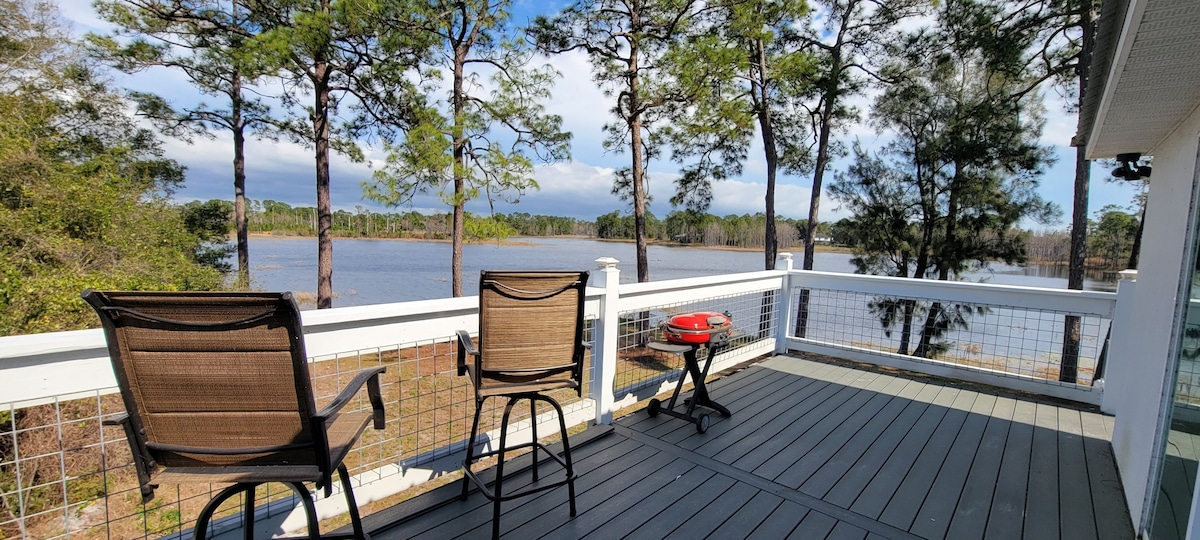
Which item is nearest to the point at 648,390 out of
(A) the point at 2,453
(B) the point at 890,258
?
(A) the point at 2,453

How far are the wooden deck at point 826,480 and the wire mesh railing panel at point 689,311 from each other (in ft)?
1.46

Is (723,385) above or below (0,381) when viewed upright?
below

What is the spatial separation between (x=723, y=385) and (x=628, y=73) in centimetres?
683

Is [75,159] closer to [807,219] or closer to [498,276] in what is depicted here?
[498,276]

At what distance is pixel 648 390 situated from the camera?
361cm

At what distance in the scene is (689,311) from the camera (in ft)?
13.5

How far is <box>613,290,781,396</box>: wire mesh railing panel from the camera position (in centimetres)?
366

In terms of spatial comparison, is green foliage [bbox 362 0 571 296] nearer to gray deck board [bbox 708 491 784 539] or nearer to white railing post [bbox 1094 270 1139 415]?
gray deck board [bbox 708 491 784 539]

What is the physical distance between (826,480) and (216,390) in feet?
8.55

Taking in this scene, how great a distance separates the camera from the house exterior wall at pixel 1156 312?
6.45 feet

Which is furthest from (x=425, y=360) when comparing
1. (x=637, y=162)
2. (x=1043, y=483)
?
(x=637, y=162)

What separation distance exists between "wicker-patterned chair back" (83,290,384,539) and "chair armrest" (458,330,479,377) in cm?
76

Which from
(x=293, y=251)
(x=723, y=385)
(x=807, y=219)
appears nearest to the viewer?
(x=723, y=385)

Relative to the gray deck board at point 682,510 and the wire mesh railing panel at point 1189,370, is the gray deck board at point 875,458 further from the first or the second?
the wire mesh railing panel at point 1189,370
